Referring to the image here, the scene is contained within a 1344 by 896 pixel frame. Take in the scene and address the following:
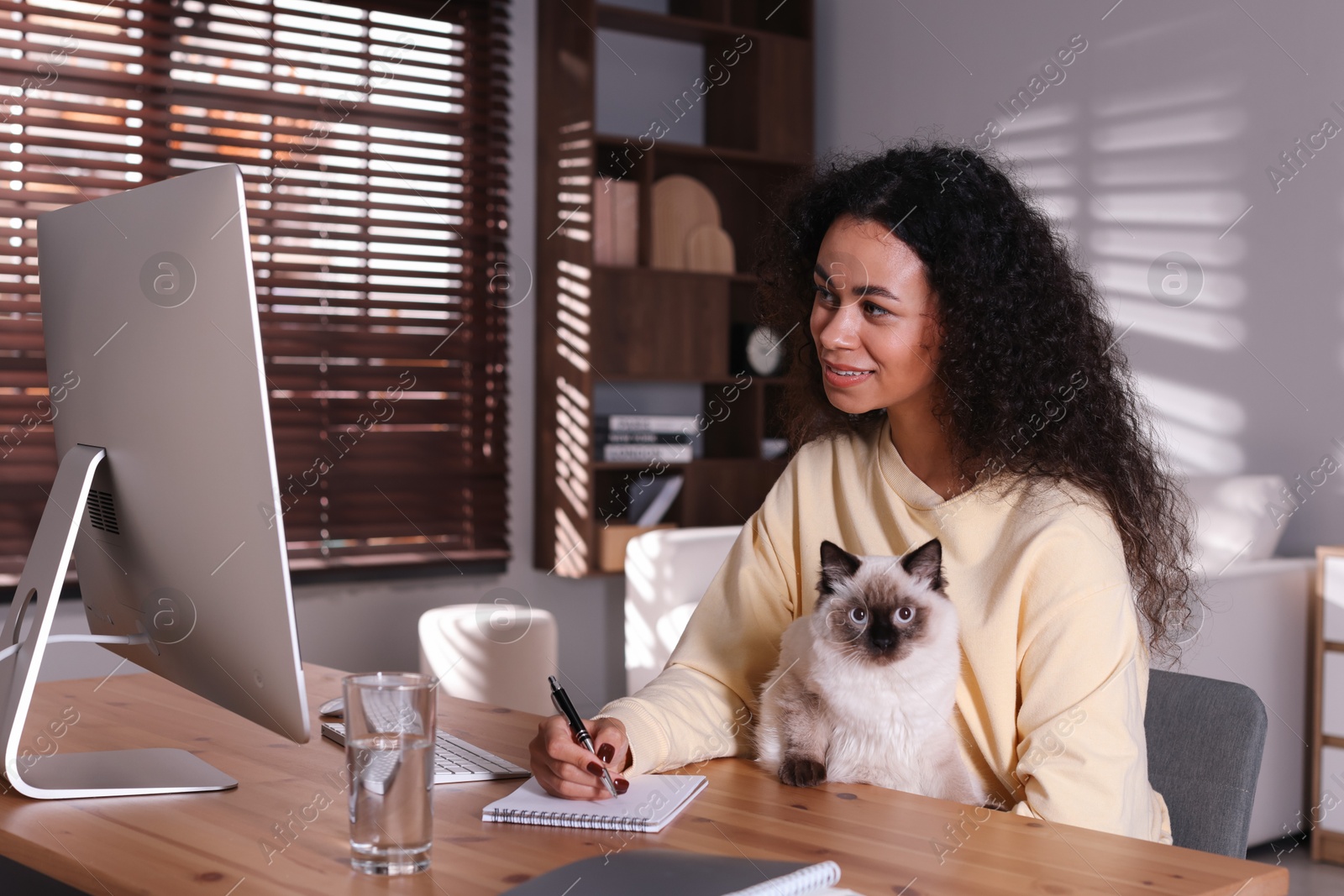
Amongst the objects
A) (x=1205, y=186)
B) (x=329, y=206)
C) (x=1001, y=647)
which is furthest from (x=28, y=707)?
→ (x=1205, y=186)

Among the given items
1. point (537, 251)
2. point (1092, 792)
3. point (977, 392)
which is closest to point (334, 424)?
point (537, 251)

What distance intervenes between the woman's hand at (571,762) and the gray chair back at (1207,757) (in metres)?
0.59

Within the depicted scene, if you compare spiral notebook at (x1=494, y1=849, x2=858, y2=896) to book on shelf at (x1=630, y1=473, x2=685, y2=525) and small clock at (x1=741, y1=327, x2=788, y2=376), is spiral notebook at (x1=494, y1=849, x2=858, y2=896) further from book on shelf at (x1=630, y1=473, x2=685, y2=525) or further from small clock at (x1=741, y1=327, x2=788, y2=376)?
small clock at (x1=741, y1=327, x2=788, y2=376)

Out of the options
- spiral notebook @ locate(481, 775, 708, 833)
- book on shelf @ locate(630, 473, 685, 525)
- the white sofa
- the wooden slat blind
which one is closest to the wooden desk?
spiral notebook @ locate(481, 775, 708, 833)

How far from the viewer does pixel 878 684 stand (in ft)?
3.61

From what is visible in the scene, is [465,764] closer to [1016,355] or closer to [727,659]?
[727,659]

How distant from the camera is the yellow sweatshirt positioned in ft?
3.89

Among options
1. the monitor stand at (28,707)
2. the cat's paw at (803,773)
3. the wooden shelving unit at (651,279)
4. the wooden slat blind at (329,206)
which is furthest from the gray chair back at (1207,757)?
the wooden slat blind at (329,206)

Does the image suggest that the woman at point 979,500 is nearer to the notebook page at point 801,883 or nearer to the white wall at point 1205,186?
the notebook page at point 801,883

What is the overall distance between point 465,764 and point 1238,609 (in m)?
Answer: 2.41

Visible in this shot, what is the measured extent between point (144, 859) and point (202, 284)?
444mm

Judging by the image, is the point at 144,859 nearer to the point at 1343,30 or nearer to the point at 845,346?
the point at 845,346

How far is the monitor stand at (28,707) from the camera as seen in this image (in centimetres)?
110

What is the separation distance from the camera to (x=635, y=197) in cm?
426
